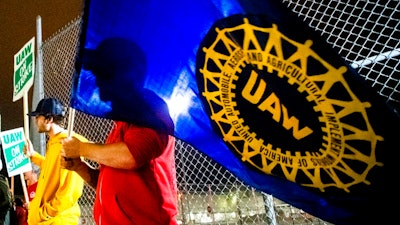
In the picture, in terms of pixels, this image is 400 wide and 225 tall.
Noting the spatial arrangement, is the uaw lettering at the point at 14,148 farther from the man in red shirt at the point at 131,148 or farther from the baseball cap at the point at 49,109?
the man in red shirt at the point at 131,148

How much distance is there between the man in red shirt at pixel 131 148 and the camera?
1.95 m

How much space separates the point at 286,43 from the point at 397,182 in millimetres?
718

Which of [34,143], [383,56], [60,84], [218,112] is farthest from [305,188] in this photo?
[34,143]

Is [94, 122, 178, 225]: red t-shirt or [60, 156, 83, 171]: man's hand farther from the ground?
[94, 122, 178, 225]: red t-shirt

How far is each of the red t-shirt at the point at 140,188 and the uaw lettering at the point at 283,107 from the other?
→ 419mm

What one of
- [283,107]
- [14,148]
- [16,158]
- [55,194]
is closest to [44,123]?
[55,194]

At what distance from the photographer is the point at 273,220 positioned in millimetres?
3096

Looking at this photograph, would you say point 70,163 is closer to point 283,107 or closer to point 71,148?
point 71,148

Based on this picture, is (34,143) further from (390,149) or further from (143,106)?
(390,149)

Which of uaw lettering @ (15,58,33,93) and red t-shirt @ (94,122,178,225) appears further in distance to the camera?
uaw lettering @ (15,58,33,93)

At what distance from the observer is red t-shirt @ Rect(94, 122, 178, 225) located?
1949 millimetres

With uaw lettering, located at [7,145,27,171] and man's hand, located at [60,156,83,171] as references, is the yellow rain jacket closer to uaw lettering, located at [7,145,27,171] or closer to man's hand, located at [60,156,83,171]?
man's hand, located at [60,156,83,171]

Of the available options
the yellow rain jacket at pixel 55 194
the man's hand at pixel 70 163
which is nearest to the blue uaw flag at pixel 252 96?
the man's hand at pixel 70 163

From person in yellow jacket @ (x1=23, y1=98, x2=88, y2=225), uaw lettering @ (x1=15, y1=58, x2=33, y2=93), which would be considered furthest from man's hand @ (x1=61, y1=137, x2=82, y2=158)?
uaw lettering @ (x1=15, y1=58, x2=33, y2=93)
